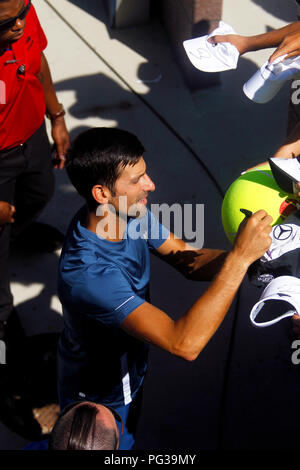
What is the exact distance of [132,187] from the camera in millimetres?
2350

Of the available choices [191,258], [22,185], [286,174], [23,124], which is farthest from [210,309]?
[22,185]

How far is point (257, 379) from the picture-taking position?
11.1ft

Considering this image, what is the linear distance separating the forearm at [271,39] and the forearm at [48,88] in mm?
Result: 1280

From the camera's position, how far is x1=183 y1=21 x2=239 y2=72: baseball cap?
8.36 feet

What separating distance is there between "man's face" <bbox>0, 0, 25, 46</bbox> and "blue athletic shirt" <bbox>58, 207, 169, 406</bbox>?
0.96 m

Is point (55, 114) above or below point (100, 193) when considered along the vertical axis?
below

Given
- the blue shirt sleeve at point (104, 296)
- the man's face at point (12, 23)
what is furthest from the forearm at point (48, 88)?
the blue shirt sleeve at point (104, 296)

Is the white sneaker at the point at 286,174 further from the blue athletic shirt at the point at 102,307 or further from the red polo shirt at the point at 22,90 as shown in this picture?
the red polo shirt at the point at 22,90

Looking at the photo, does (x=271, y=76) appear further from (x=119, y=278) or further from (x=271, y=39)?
(x=119, y=278)

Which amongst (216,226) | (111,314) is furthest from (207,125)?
(111,314)

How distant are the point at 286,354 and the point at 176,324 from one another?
1565mm

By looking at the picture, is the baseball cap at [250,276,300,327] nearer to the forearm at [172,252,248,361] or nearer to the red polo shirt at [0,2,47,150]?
the forearm at [172,252,248,361]

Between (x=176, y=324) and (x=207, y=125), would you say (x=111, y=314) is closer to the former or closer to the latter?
(x=176, y=324)

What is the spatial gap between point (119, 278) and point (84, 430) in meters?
0.59
